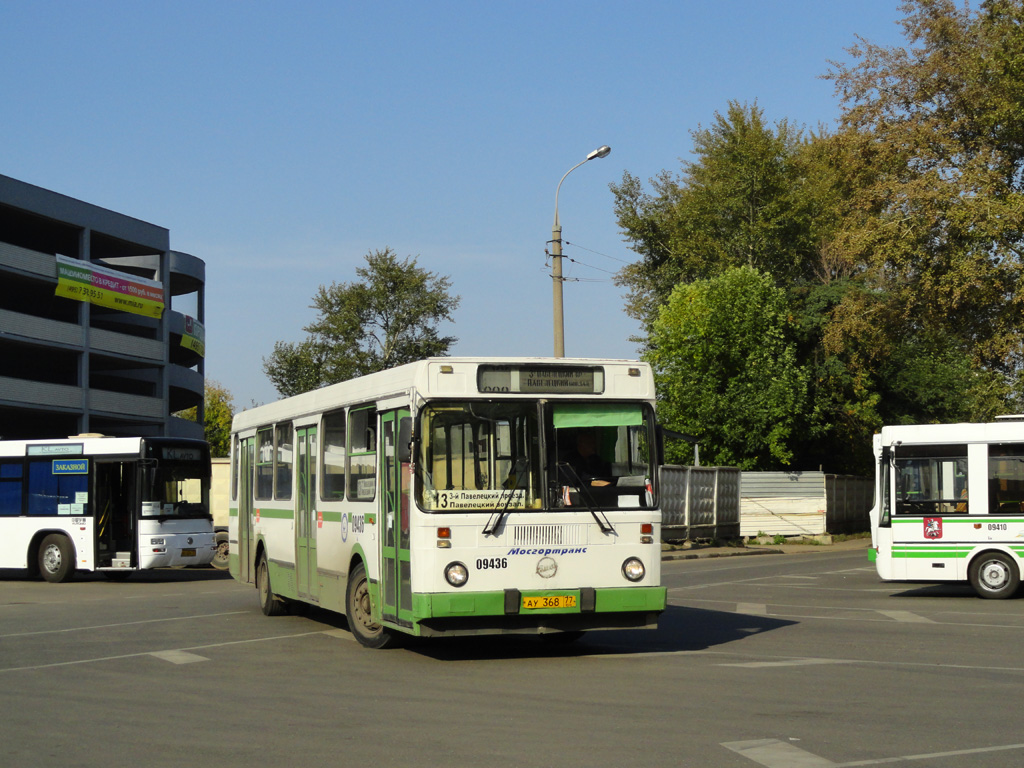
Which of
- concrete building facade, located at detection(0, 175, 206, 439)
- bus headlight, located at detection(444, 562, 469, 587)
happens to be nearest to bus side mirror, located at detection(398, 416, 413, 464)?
bus headlight, located at detection(444, 562, 469, 587)

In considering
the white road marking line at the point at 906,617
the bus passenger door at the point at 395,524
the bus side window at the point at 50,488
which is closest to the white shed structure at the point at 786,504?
the bus side window at the point at 50,488

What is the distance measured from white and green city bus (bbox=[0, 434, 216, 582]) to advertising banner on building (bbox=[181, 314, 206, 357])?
1680 inches

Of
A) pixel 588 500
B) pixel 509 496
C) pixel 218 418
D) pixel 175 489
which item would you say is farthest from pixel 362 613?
pixel 218 418

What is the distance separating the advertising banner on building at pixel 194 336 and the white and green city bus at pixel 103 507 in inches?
1680

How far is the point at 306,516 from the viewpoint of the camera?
579 inches

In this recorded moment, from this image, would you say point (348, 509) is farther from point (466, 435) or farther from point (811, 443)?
point (811, 443)

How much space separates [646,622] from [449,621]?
1.91 m

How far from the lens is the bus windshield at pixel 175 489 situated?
24641 millimetres

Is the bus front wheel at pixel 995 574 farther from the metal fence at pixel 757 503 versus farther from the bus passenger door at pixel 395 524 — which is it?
the metal fence at pixel 757 503

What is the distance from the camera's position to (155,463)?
81.1ft

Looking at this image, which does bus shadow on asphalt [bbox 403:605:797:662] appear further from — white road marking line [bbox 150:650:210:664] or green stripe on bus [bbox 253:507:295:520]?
green stripe on bus [bbox 253:507:295:520]

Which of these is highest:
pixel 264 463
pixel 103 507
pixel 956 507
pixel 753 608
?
pixel 264 463

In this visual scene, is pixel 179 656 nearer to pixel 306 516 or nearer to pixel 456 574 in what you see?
pixel 306 516

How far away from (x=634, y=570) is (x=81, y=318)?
4808 centimetres
